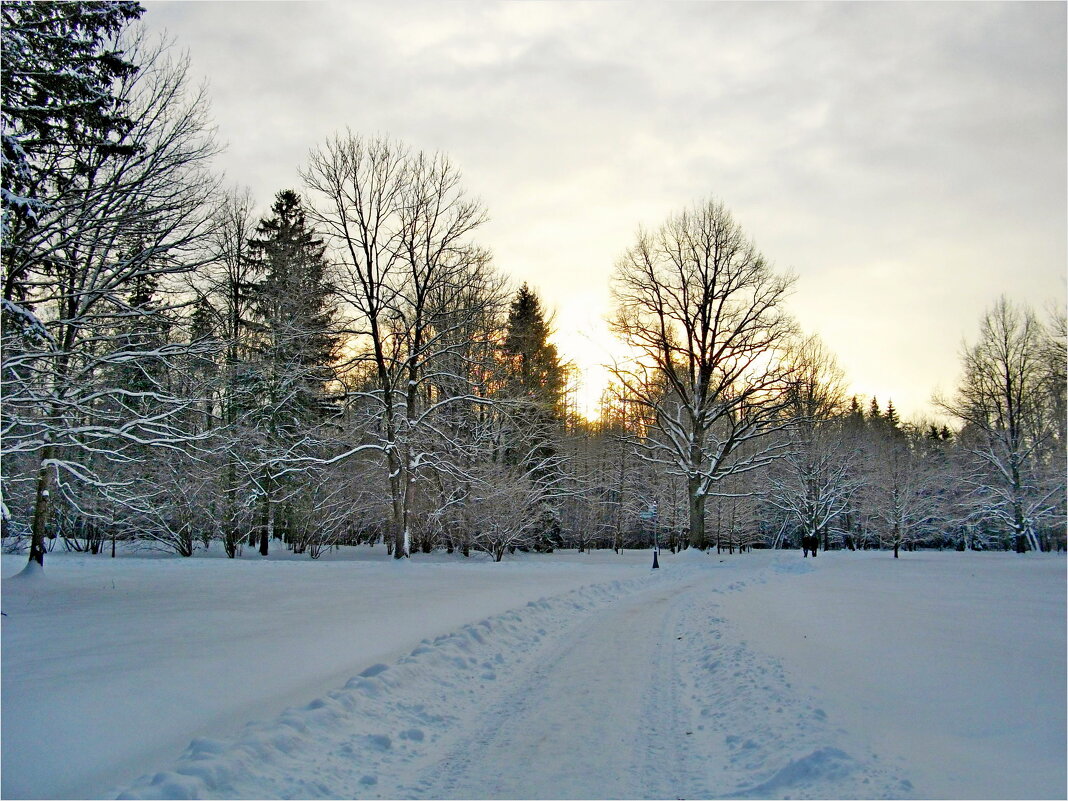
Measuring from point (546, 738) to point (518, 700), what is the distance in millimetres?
1126

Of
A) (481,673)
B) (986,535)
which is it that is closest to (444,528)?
(481,673)

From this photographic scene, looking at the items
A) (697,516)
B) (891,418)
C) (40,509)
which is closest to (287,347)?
(40,509)

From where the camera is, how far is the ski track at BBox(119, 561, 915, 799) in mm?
4152

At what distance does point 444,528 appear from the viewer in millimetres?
26391

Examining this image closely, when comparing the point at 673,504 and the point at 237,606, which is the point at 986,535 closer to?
the point at 673,504

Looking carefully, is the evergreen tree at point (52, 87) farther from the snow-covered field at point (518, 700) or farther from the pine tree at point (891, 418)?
the pine tree at point (891, 418)

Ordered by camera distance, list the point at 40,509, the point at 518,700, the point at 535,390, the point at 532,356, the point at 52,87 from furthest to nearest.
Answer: the point at 532,356 → the point at 535,390 → the point at 40,509 → the point at 52,87 → the point at 518,700

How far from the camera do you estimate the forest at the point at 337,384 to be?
10.8 meters

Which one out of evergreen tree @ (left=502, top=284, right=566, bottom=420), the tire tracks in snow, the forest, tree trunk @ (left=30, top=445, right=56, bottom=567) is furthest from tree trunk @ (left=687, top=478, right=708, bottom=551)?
tree trunk @ (left=30, top=445, right=56, bottom=567)

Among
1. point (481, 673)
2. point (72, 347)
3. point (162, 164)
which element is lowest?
point (481, 673)

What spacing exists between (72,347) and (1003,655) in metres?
15.8

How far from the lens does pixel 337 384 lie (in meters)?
29.8

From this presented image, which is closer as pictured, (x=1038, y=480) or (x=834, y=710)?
(x=834, y=710)

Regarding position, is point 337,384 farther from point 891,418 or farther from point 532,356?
point 891,418
